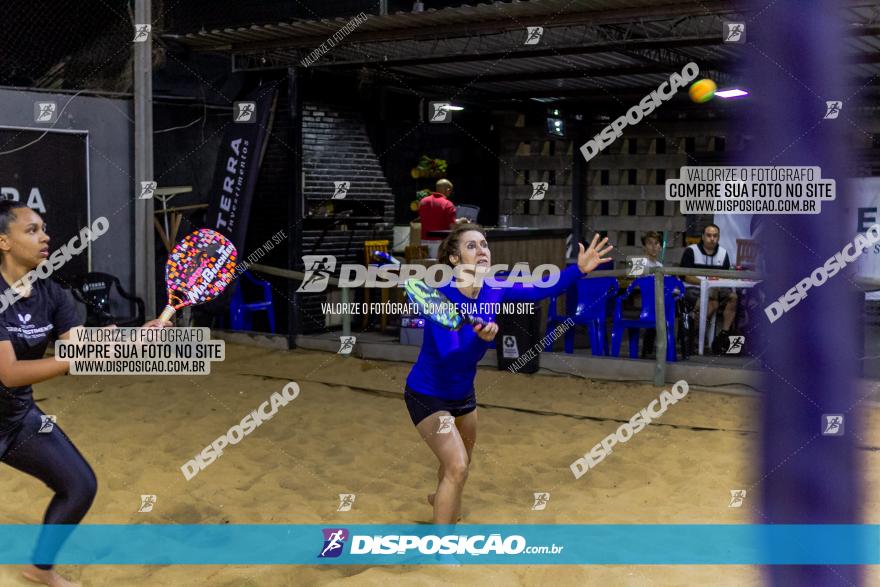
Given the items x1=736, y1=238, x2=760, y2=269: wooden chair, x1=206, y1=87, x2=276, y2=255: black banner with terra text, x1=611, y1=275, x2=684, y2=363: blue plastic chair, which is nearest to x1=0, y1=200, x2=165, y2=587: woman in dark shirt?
x1=611, y1=275, x2=684, y2=363: blue plastic chair

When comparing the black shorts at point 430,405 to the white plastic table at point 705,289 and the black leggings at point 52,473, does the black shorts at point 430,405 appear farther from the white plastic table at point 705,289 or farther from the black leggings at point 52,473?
the white plastic table at point 705,289

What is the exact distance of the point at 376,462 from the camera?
21.8 ft

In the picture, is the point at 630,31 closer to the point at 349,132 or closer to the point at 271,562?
the point at 349,132

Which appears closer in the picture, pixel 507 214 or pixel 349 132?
pixel 349 132

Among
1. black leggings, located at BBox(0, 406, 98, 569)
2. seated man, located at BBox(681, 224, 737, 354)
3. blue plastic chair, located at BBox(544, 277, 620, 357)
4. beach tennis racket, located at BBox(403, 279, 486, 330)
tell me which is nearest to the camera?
black leggings, located at BBox(0, 406, 98, 569)

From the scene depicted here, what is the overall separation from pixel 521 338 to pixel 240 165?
164 inches

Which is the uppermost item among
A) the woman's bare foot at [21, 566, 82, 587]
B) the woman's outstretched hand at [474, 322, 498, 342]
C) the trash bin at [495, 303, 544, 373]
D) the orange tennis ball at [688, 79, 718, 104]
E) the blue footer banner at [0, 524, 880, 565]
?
the orange tennis ball at [688, 79, 718, 104]

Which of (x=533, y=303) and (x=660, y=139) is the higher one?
(x=660, y=139)

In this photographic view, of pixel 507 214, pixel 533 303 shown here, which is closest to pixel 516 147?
pixel 507 214

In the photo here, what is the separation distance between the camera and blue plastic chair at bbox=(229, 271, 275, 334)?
11.8 meters

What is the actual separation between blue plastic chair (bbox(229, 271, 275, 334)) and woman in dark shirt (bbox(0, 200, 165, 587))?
7.43 m

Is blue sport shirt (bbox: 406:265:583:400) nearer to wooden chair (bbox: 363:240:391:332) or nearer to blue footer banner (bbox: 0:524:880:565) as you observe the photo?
blue footer banner (bbox: 0:524:880:565)

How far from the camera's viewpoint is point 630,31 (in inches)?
410

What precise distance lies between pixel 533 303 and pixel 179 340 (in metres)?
4.00
